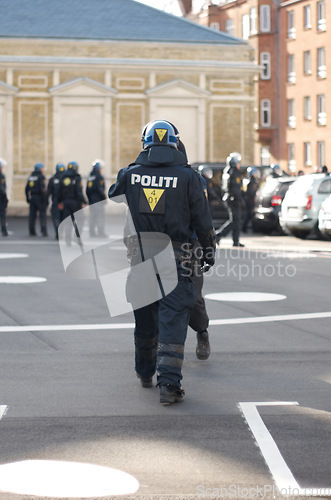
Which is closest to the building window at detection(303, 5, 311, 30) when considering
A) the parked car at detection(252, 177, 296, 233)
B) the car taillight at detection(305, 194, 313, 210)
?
the parked car at detection(252, 177, 296, 233)

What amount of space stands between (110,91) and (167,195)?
114ft

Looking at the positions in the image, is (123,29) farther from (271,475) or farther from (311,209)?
(271,475)

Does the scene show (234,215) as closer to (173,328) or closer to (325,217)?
(325,217)

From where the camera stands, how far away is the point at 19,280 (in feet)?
51.8

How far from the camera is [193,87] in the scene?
137 ft

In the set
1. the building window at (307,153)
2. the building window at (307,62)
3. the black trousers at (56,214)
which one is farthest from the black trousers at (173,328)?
the building window at (307,62)

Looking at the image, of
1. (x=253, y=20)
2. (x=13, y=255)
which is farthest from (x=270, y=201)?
(x=253, y=20)

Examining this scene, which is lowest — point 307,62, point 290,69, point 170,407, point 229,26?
point 170,407

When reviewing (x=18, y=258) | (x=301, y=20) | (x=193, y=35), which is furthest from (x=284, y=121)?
(x=18, y=258)

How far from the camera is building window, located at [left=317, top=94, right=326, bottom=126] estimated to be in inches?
2627

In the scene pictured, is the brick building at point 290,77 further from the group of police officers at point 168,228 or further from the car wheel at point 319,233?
the group of police officers at point 168,228

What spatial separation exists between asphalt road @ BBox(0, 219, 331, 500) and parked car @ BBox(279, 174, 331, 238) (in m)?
12.4

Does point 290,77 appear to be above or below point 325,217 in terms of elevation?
above

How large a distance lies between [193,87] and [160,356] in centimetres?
3535
